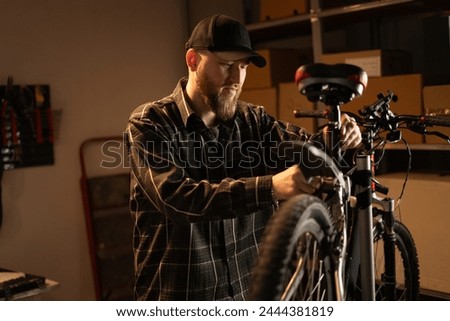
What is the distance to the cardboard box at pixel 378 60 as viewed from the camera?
2.51m

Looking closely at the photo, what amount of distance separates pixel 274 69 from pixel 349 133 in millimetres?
1544

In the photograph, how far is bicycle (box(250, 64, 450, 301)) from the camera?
1082 millimetres

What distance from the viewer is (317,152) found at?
3.97 ft

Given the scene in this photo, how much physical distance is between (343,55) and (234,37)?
3.71 ft

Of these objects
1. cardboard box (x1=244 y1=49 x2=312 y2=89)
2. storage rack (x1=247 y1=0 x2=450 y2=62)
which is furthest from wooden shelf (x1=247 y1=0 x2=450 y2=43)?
cardboard box (x1=244 y1=49 x2=312 y2=89)

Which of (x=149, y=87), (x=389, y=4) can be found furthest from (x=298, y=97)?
(x=149, y=87)

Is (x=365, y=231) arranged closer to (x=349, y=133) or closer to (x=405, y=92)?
(x=349, y=133)

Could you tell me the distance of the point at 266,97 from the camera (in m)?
2.95

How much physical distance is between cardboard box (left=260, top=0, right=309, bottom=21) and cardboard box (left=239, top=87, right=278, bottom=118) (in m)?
Answer: 0.37

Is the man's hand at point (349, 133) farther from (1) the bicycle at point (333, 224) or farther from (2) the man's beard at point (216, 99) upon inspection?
(2) the man's beard at point (216, 99)

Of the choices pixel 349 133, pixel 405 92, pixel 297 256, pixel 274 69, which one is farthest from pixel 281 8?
pixel 297 256

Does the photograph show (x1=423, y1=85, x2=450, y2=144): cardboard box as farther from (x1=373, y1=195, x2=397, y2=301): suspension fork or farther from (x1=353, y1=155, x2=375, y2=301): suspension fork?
(x1=353, y1=155, x2=375, y2=301): suspension fork

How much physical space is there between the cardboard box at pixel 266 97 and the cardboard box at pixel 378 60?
13.1 inches

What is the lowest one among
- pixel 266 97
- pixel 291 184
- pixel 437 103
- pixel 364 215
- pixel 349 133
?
pixel 364 215
